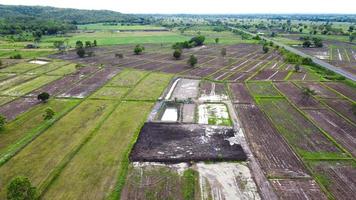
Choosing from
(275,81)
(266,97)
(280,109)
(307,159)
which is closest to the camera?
(307,159)

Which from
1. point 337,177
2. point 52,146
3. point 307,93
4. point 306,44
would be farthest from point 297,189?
point 306,44

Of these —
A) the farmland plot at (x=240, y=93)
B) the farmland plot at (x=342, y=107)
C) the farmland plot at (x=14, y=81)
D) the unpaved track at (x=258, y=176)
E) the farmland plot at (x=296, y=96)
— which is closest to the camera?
the unpaved track at (x=258, y=176)

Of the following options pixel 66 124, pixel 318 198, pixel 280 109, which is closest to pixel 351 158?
pixel 318 198

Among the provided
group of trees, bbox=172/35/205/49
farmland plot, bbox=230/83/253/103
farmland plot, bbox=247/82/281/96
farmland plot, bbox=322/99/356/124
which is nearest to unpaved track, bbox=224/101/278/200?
farmland plot, bbox=230/83/253/103

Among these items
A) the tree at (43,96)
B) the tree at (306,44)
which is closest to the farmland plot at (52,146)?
the tree at (43,96)

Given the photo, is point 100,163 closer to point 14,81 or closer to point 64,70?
point 14,81

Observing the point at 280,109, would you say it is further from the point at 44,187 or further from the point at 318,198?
the point at 44,187

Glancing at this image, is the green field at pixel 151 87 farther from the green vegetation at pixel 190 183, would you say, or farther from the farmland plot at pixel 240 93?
the green vegetation at pixel 190 183
